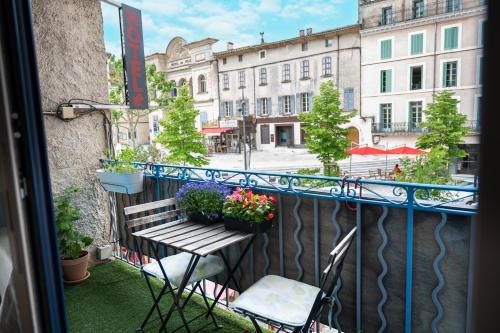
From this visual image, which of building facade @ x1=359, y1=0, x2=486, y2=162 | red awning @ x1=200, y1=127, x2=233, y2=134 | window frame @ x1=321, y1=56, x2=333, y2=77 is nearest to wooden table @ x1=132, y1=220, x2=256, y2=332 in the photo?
building facade @ x1=359, y1=0, x2=486, y2=162

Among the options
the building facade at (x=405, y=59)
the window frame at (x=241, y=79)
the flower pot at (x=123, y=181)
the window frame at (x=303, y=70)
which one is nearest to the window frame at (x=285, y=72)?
the window frame at (x=303, y=70)

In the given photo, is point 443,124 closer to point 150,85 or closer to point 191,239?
point 150,85

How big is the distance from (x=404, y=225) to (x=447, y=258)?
10.9 inches

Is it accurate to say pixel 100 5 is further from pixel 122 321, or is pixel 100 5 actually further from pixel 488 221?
pixel 488 221

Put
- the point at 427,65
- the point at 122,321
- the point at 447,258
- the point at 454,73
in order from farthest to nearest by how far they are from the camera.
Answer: the point at 427,65, the point at 454,73, the point at 122,321, the point at 447,258

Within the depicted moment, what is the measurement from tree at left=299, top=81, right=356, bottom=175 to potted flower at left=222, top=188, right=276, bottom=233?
553 inches

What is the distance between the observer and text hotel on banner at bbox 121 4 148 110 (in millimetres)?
4090

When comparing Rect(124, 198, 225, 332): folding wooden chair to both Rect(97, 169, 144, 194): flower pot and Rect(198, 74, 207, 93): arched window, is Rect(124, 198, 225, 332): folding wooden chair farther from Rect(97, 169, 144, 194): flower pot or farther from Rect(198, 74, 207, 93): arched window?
Rect(198, 74, 207, 93): arched window

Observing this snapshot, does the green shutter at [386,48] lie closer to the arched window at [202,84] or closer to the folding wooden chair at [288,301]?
the arched window at [202,84]

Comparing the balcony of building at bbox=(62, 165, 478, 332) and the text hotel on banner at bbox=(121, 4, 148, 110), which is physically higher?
the text hotel on banner at bbox=(121, 4, 148, 110)

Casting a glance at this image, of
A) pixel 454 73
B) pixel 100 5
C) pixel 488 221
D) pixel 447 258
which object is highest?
pixel 454 73

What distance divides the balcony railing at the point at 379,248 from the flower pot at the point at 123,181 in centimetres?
133

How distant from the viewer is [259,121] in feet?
96.9

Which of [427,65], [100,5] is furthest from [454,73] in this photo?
[100,5]
